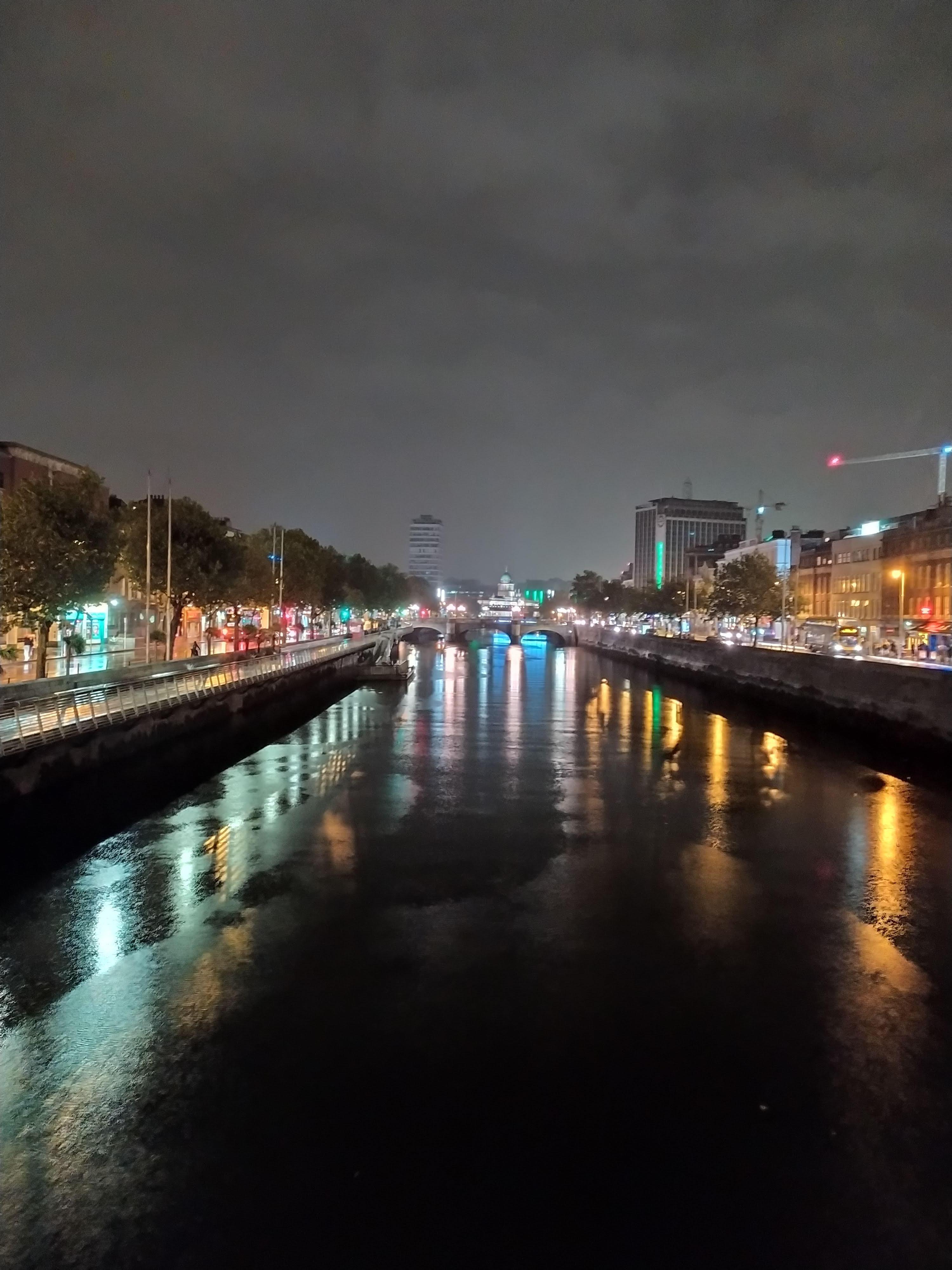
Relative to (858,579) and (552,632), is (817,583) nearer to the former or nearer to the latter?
(858,579)

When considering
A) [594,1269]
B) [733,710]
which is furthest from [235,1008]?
[733,710]

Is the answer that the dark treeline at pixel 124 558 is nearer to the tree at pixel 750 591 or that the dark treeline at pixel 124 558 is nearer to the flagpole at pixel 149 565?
the flagpole at pixel 149 565

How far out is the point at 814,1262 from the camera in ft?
17.8

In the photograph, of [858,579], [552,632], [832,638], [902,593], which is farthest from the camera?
[552,632]

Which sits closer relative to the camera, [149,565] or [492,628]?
[149,565]

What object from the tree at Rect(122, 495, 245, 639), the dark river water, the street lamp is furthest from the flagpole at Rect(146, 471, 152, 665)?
the street lamp

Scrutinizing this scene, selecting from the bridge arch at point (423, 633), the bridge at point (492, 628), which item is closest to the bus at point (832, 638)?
the bridge at point (492, 628)

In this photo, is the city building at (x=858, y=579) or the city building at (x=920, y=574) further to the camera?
the city building at (x=858, y=579)

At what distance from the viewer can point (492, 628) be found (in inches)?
6004

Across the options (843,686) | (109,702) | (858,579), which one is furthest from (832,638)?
(109,702)

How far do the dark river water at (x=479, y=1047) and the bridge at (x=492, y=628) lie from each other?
98.9 meters

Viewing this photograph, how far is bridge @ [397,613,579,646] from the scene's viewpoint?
12912 cm

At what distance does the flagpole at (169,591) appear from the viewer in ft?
121

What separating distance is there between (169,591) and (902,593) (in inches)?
2114
